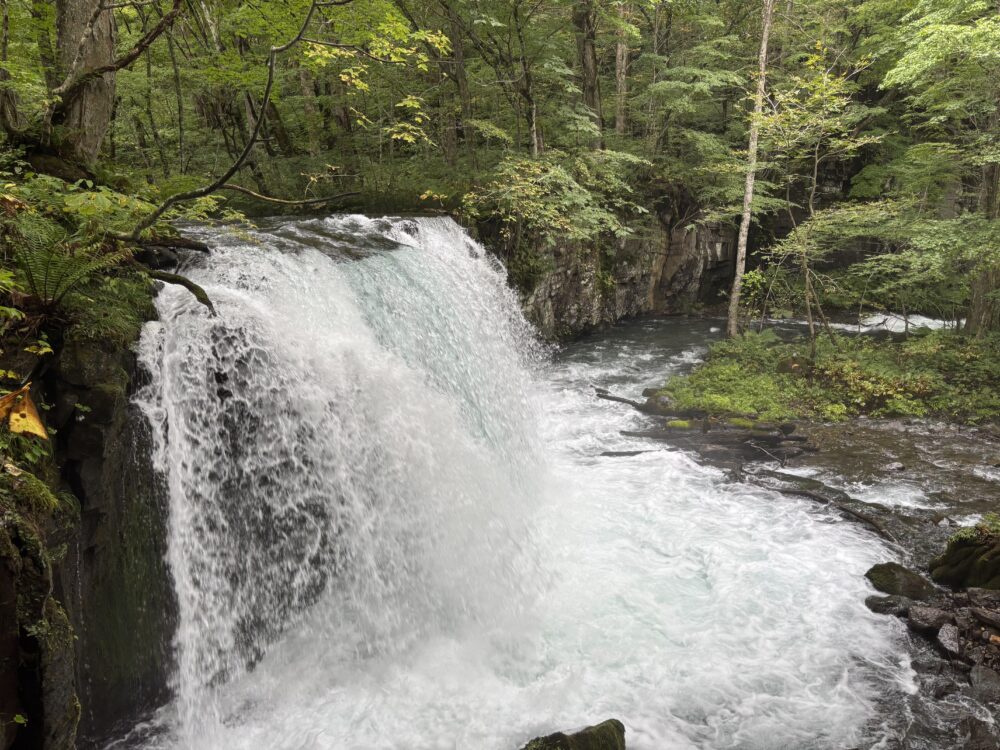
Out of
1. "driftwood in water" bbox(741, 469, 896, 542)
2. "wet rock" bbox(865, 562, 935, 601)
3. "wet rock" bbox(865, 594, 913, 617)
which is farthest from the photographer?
"driftwood in water" bbox(741, 469, 896, 542)

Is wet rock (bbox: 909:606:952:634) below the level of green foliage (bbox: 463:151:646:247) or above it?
below

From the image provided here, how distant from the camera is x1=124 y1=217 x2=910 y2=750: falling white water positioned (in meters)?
5.33

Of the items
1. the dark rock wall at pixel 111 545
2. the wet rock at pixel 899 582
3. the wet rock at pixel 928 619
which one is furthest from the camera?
the wet rock at pixel 899 582

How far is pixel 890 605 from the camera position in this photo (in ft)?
21.4

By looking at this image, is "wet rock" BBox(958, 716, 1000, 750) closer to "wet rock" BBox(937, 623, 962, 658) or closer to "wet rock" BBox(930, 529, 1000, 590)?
"wet rock" BBox(937, 623, 962, 658)

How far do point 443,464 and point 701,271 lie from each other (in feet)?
48.8

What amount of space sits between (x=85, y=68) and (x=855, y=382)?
13766mm

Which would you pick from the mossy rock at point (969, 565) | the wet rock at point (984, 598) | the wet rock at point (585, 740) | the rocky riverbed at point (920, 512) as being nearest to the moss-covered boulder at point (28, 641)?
the wet rock at point (585, 740)

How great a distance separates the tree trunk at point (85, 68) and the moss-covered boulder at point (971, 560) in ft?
35.1

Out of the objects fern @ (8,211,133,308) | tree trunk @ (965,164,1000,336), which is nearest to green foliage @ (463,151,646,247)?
tree trunk @ (965,164,1000,336)

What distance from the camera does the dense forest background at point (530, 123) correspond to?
678 centimetres

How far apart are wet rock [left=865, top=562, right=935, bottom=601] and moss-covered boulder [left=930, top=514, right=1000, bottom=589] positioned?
0.26 metres

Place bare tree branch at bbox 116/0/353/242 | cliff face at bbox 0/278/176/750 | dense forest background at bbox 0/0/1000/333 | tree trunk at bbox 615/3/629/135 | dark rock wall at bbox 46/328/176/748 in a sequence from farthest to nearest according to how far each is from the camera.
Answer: tree trunk at bbox 615/3/629/135, dense forest background at bbox 0/0/1000/333, dark rock wall at bbox 46/328/176/748, bare tree branch at bbox 116/0/353/242, cliff face at bbox 0/278/176/750

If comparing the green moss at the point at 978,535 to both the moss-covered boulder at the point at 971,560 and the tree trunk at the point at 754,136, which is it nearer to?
the moss-covered boulder at the point at 971,560
